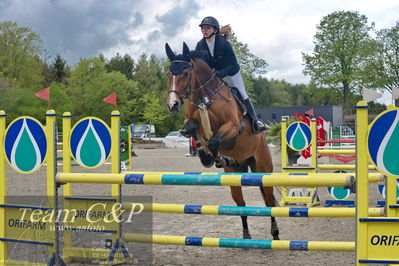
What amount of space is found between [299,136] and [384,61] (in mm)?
30921

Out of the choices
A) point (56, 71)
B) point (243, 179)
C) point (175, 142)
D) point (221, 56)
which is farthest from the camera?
point (56, 71)

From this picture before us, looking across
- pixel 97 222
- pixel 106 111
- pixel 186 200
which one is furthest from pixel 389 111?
pixel 106 111

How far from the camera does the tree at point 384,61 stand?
35.2m

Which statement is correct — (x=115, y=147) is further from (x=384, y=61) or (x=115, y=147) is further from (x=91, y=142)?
(x=384, y=61)

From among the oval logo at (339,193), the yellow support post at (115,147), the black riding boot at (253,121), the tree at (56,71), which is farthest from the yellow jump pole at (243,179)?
the tree at (56,71)

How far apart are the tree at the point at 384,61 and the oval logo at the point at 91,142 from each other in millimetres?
34208

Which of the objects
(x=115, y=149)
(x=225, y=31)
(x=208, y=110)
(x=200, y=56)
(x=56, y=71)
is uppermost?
(x=56, y=71)

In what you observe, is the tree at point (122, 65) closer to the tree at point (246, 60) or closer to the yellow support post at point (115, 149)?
the tree at point (246, 60)

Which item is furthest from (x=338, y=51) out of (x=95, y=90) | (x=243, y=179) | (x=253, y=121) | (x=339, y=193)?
(x=243, y=179)

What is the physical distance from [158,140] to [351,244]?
1285 inches

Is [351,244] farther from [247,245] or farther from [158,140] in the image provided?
[158,140]

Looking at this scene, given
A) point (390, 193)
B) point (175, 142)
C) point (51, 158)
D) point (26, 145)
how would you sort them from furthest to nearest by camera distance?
point (175, 142) < point (26, 145) < point (51, 158) < point (390, 193)

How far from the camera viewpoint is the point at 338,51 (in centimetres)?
4134

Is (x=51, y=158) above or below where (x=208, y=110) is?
below
